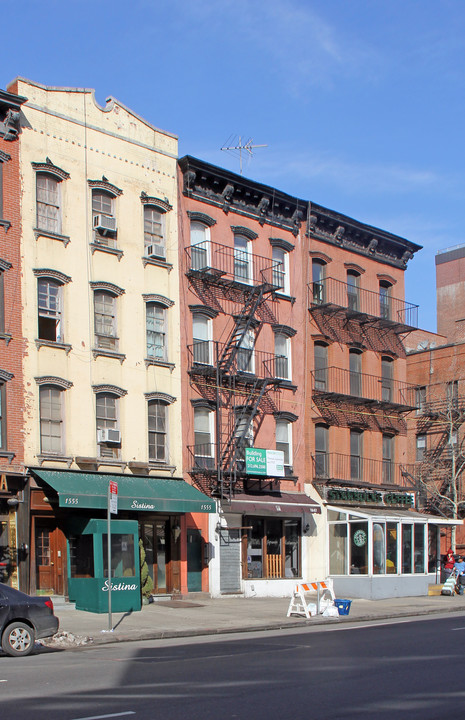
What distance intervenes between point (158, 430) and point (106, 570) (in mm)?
6585

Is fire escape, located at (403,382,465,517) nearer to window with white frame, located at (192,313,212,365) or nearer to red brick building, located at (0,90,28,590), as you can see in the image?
window with white frame, located at (192,313,212,365)

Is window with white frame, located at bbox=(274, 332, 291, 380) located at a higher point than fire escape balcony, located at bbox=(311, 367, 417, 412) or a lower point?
higher

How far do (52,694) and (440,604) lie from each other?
20807 mm

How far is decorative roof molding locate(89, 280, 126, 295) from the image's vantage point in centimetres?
2662

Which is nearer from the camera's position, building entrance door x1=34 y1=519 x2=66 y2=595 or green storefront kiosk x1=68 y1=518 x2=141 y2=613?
green storefront kiosk x1=68 y1=518 x2=141 y2=613

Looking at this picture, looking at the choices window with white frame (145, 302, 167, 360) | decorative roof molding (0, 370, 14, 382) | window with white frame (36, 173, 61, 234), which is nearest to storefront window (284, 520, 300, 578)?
window with white frame (145, 302, 167, 360)

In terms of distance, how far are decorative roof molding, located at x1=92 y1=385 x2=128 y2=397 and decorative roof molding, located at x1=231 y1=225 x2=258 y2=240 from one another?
7933 mm

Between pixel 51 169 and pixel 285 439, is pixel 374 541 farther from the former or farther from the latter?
pixel 51 169

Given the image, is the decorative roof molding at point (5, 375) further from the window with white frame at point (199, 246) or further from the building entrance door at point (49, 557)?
the window with white frame at point (199, 246)

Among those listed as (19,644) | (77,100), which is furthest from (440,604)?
(77,100)

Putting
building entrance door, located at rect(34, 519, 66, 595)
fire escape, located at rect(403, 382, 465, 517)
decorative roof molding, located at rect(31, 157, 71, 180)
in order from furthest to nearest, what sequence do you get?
fire escape, located at rect(403, 382, 465, 517), decorative roof molding, located at rect(31, 157, 71, 180), building entrance door, located at rect(34, 519, 66, 595)

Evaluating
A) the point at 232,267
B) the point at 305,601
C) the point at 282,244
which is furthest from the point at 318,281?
the point at 305,601

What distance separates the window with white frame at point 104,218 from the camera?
27000 millimetres

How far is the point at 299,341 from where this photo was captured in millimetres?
A: 33656
